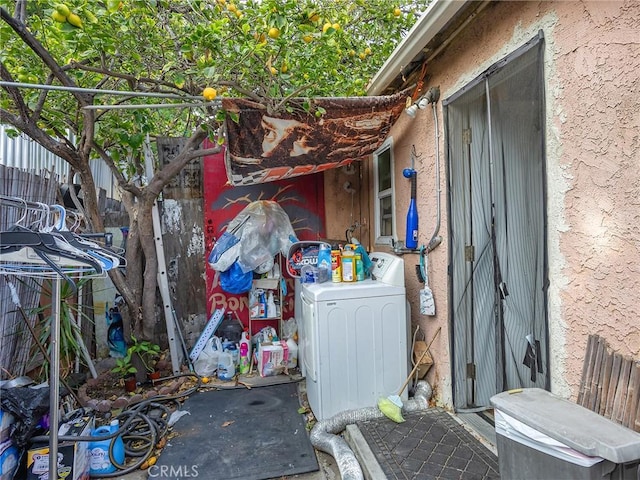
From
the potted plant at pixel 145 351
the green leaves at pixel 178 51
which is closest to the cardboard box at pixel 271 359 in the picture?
the potted plant at pixel 145 351

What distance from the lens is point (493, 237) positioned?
2730 millimetres

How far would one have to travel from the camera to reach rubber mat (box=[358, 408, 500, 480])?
2.11 metres

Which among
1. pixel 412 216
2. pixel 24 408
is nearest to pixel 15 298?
pixel 24 408

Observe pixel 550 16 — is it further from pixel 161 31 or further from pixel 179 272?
pixel 179 272

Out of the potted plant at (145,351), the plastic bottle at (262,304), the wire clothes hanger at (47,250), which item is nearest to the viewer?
the wire clothes hanger at (47,250)

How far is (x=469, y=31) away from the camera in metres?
2.48

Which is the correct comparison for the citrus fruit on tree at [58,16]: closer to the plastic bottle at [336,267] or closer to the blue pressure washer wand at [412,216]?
the plastic bottle at [336,267]

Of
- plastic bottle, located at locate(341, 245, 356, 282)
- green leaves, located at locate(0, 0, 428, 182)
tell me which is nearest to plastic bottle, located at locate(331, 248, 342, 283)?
plastic bottle, located at locate(341, 245, 356, 282)

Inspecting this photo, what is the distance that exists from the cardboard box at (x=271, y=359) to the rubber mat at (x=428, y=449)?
157cm

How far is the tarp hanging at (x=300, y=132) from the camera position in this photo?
285cm

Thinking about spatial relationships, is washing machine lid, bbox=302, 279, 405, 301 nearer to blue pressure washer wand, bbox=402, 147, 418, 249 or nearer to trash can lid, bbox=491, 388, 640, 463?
blue pressure washer wand, bbox=402, 147, 418, 249

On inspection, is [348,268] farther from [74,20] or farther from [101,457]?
[74,20]

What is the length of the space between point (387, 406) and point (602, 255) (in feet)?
6.18

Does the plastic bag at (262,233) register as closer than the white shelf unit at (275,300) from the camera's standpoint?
Yes
